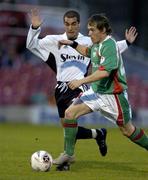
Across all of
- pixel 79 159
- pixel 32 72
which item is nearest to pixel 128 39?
pixel 79 159

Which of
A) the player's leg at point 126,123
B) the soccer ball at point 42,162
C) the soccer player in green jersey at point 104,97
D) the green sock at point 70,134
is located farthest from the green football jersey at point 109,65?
the soccer ball at point 42,162

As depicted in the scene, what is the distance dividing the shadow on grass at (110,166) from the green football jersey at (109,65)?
4.08ft

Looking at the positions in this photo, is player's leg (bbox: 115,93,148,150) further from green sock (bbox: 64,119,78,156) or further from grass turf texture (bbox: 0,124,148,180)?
green sock (bbox: 64,119,78,156)

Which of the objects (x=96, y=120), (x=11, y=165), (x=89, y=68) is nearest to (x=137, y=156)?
(x=89, y=68)

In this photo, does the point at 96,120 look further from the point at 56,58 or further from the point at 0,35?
the point at 56,58

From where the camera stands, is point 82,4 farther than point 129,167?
Yes

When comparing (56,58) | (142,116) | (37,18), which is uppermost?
(37,18)

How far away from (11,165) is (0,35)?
16.0 m

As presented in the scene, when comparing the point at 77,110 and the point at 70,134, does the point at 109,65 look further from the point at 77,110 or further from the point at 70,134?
the point at 70,134

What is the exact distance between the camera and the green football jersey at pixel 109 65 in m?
10.4

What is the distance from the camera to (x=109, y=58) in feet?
34.0

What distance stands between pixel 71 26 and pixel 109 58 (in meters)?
1.65

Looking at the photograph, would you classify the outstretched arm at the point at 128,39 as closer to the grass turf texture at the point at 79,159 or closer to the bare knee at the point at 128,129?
the bare knee at the point at 128,129

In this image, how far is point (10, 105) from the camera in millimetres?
25656
